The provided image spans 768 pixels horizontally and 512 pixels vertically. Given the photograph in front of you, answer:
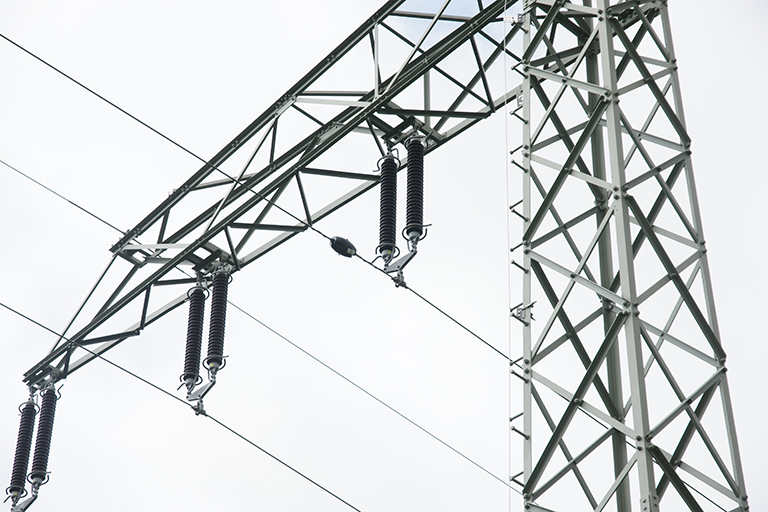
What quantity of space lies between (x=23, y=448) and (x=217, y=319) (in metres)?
3.52

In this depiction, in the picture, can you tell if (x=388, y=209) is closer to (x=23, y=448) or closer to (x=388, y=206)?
(x=388, y=206)

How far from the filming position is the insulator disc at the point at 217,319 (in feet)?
40.8

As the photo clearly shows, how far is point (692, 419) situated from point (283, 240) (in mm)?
5562

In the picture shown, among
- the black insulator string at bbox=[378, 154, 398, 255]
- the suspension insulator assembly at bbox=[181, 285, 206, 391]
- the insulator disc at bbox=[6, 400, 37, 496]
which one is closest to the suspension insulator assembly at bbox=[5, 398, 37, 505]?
the insulator disc at bbox=[6, 400, 37, 496]

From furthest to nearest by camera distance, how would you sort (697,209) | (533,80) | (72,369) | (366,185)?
1. (72,369)
2. (366,185)
3. (533,80)
4. (697,209)

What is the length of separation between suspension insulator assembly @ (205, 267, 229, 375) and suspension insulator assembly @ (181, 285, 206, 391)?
0.45ft

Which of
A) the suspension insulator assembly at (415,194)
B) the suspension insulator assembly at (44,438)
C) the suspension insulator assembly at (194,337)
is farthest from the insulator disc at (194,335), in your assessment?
the suspension insulator assembly at (415,194)

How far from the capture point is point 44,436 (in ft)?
46.5

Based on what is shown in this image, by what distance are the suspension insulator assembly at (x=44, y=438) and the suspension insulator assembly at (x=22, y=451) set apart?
206 millimetres

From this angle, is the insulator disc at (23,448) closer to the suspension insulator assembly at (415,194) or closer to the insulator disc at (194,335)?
the insulator disc at (194,335)

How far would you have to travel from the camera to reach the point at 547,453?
8.84 metres

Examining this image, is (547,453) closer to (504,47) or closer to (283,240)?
(504,47)

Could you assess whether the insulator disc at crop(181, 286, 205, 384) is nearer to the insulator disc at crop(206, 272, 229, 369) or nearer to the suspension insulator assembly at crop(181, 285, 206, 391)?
the suspension insulator assembly at crop(181, 285, 206, 391)

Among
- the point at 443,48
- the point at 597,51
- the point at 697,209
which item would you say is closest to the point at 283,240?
the point at 443,48
